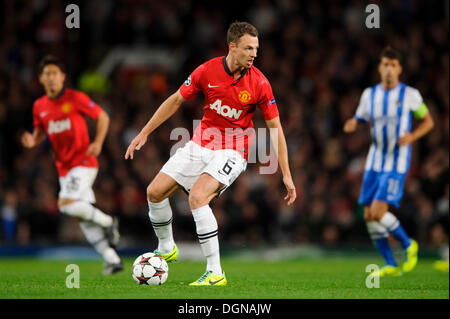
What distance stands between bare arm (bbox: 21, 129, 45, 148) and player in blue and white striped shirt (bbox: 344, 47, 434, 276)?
420 cm

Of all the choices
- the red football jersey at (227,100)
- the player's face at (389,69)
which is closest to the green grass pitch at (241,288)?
the red football jersey at (227,100)

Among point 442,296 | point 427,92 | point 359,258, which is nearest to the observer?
point 442,296

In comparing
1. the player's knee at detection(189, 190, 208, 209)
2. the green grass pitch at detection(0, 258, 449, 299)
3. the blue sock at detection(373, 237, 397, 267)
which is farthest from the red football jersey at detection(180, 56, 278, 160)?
the blue sock at detection(373, 237, 397, 267)

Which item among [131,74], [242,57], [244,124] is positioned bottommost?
[244,124]

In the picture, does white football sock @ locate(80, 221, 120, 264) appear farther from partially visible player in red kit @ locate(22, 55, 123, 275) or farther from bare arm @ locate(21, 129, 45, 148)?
bare arm @ locate(21, 129, 45, 148)

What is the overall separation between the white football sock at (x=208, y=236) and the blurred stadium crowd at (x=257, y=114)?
7.65 metres

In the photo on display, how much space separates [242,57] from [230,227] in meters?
8.21

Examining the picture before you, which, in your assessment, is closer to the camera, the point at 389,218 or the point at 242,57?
the point at 242,57

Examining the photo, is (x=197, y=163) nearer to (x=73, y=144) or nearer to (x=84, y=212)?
(x=84, y=212)

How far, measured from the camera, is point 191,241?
15516mm

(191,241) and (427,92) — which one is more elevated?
(427,92)

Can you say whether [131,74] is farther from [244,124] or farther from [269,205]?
[244,124]

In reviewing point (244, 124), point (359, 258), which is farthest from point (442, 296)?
point (359, 258)

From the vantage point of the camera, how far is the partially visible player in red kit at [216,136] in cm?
783
